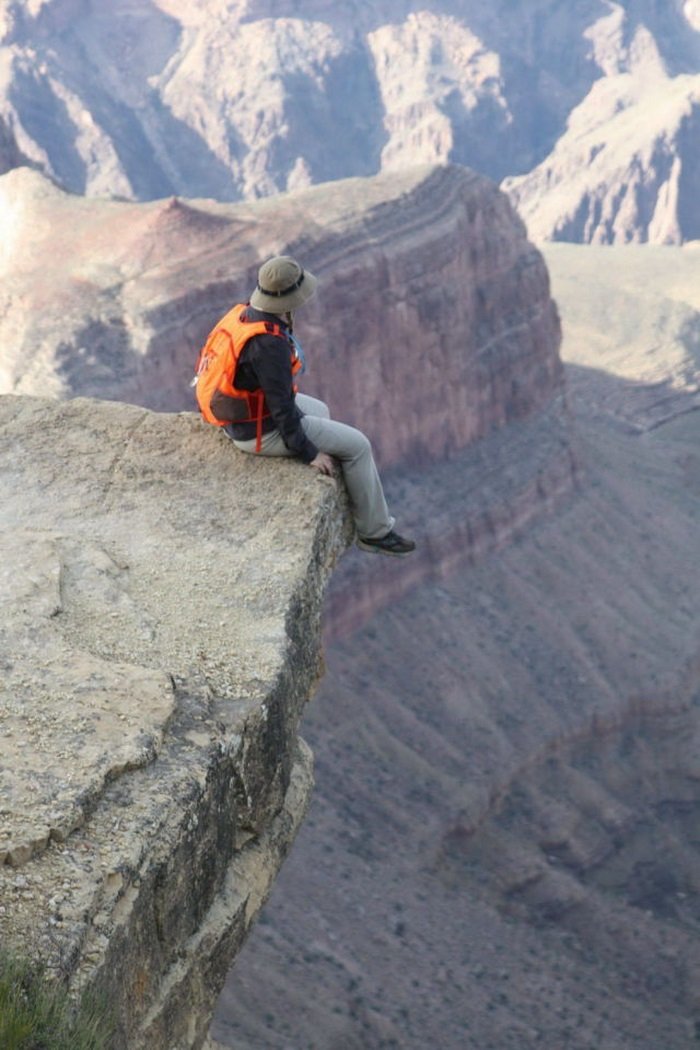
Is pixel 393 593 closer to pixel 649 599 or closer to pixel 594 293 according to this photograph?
pixel 649 599

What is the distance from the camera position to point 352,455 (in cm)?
1259

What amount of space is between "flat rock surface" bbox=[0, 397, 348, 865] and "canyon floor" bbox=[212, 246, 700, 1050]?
1526cm

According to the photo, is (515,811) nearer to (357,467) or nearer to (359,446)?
(357,467)

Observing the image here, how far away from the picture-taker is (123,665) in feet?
31.5

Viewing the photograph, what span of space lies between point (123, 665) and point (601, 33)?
13076 centimetres

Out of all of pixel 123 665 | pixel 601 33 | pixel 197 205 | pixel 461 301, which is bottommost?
pixel 601 33

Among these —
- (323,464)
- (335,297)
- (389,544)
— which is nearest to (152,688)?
(323,464)

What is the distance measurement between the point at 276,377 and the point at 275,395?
0.49 feet

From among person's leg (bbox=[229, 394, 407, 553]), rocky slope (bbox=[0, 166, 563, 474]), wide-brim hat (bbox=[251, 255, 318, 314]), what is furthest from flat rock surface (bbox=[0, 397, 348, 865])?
rocky slope (bbox=[0, 166, 563, 474])

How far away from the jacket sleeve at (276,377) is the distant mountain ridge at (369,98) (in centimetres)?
9395

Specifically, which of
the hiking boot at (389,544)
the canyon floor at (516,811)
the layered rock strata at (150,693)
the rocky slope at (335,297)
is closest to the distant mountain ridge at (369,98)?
the rocky slope at (335,297)

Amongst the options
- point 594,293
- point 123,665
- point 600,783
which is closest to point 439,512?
point 600,783

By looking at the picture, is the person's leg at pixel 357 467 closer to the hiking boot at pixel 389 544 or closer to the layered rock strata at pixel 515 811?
the hiking boot at pixel 389 544

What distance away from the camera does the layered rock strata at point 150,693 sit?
7961mm
